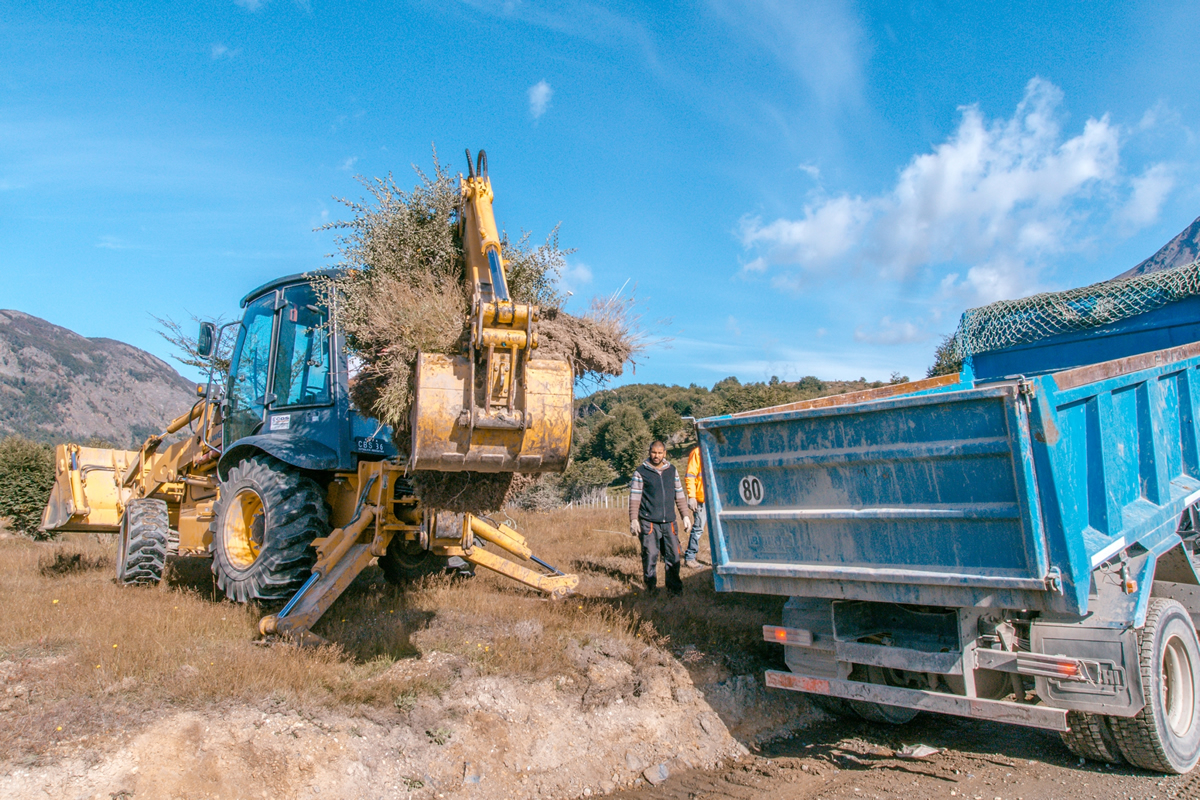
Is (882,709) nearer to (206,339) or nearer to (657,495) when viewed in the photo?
(657,495)

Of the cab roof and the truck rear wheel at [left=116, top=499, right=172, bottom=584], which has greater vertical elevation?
the cab roof

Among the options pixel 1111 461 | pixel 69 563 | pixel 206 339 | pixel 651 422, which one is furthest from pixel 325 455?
pixel 651 422

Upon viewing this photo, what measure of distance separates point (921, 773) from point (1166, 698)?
4.87ft

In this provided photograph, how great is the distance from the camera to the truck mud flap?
11.9 ft

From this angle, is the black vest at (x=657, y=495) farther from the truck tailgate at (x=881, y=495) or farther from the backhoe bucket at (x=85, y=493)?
the backhoe bucket at (x=85, y=493)

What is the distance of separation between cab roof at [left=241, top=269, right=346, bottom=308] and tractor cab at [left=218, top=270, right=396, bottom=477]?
0.04 feet

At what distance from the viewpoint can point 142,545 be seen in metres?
7.44

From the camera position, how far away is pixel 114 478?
29.8ft

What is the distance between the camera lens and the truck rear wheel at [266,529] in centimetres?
573

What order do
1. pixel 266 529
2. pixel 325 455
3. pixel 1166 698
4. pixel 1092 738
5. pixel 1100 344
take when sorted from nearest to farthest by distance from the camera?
1. pixel 1092 738
2. pixel 1166 698
3. pixel 266 529
4. pixel 325 455
5. pixel 1100 344

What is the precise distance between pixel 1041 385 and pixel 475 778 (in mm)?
3655

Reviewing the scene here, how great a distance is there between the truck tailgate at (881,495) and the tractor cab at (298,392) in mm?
2973

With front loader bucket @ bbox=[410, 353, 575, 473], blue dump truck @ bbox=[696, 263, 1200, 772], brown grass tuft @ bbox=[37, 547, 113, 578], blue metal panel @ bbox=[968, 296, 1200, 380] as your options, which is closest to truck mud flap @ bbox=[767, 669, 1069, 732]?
blue dump truck @ bbox=[696, 263, 1200, 772]

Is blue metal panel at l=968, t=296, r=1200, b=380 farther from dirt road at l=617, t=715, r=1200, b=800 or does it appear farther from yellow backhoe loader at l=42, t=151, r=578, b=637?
yellow backhoe loader at l=42, t=151, r=578, b=637
